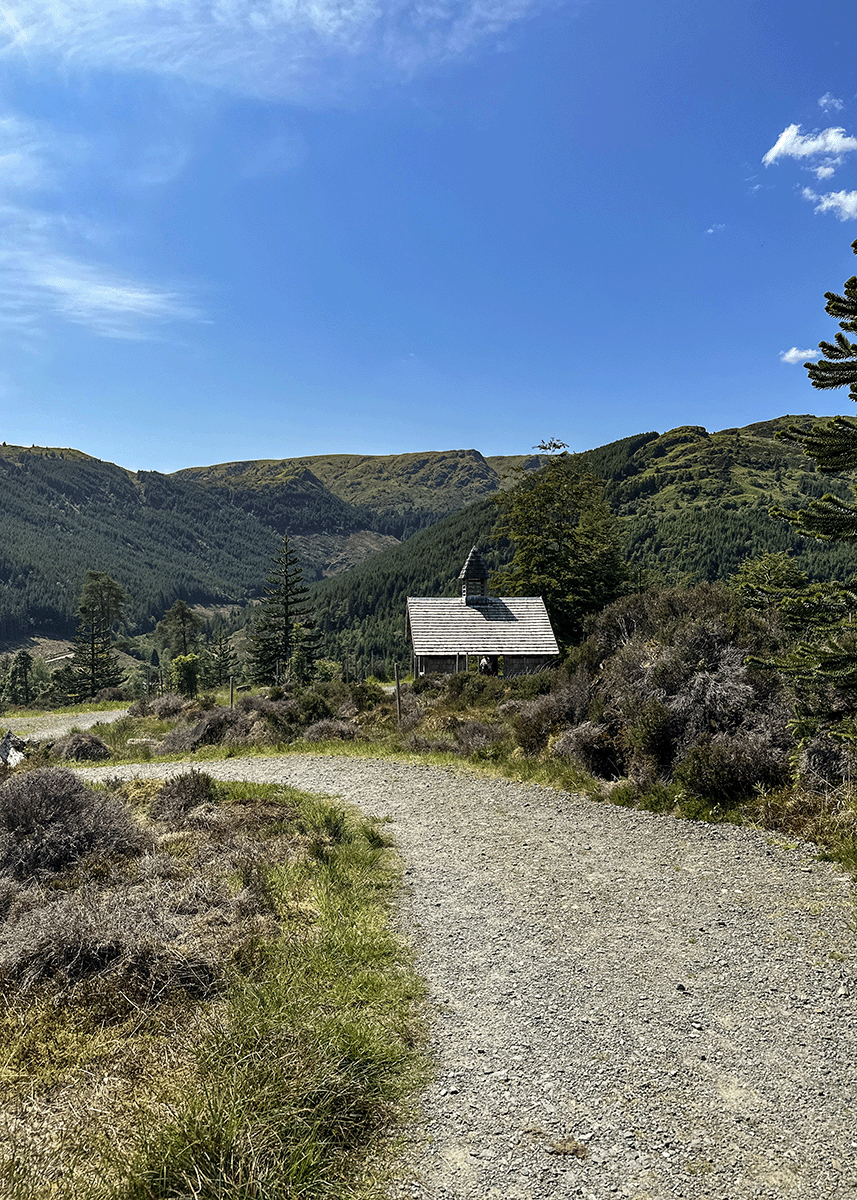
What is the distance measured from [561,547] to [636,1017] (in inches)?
1532

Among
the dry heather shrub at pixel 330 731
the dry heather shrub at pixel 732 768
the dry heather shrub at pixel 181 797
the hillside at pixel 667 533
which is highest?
the hillside at pixel 667 533

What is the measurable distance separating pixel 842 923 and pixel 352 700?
61.2ft

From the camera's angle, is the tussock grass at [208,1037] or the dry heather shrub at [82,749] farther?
the dry heather shrub at [82,749]

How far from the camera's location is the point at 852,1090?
3.99m

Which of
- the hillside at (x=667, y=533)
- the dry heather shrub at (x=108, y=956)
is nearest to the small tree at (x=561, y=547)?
the dry heather shrub at (x=108, y=956)

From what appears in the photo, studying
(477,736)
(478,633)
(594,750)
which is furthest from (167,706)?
(594,750)

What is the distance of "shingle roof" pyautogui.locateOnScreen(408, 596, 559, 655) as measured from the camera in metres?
28.9

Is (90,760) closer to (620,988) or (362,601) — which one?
(620,988)

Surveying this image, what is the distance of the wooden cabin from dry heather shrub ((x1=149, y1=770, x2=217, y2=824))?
1750 centimetres

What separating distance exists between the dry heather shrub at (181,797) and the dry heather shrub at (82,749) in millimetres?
9780

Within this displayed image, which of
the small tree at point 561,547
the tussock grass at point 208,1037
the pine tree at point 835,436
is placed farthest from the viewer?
the small tree at point 561,547

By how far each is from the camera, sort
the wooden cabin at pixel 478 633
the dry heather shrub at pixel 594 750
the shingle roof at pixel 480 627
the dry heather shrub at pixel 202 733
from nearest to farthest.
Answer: the dry heather shrub at pixel 594 750 → the dry heather shrub at pixel 202 733 → the wooden cabin at pixel 478 633 → the shingle roof at pixel 480 627

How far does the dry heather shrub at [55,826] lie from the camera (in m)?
7.54

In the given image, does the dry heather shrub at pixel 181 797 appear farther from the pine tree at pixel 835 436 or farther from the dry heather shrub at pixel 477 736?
the pine tree at pixel 835 436
